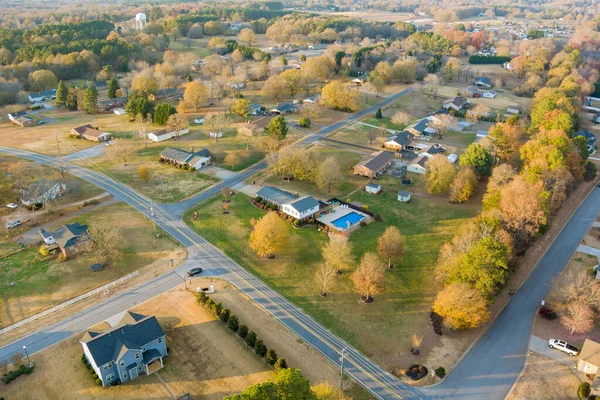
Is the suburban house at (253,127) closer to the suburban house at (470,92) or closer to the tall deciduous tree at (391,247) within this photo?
the tall deciduous tree at (391,247)

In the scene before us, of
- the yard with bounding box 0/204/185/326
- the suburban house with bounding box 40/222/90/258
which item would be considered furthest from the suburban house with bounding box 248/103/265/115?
the suburban house with bounding box 40/222/90/258

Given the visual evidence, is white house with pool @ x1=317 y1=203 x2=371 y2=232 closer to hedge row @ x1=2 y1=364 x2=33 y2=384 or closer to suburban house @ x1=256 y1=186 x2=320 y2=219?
suburban house @ x1=256 y1=186 x2=320 y2=219

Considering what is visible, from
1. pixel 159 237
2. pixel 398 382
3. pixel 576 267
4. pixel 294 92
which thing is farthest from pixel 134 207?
pixel 294 92

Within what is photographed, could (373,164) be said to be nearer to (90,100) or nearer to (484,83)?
(90,100)

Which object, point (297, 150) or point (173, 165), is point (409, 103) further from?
point (173, 165)

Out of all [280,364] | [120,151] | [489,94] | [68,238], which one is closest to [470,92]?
[489,94]
